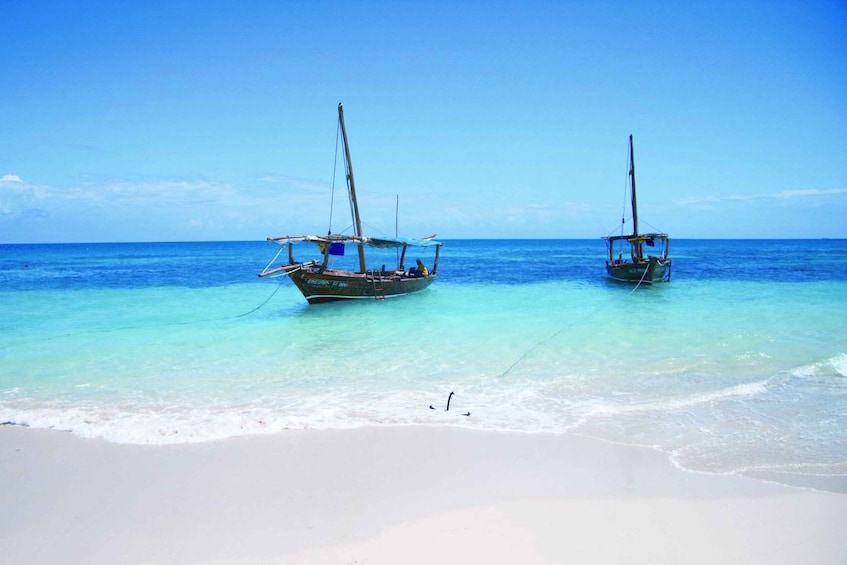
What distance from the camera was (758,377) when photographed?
9.66 metres

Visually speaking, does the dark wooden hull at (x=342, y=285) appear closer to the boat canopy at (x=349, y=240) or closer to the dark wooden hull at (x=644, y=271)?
the boat canopy at (x=349, y=240)

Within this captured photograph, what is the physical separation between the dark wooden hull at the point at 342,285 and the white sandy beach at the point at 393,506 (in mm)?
12978

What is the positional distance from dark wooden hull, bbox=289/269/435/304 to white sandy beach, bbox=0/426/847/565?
42.6ft

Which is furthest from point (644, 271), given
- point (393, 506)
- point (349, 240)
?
point (393, 506)

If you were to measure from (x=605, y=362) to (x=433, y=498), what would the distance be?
674 centimetres

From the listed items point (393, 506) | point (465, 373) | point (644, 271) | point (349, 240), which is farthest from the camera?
point (644, 271)

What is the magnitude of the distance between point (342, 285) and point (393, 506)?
15.7 m

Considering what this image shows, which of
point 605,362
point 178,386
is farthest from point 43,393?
point 605,362

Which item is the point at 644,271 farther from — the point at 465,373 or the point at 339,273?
the point at 465,373

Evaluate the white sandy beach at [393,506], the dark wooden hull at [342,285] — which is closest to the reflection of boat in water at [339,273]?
the dark wooden hull at [342,285]

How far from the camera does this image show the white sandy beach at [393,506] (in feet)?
14.5

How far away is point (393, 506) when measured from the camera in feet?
17.0

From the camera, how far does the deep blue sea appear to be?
7.17 meters

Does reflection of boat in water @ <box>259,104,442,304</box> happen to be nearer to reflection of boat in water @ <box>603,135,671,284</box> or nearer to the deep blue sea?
the deep blue sea
